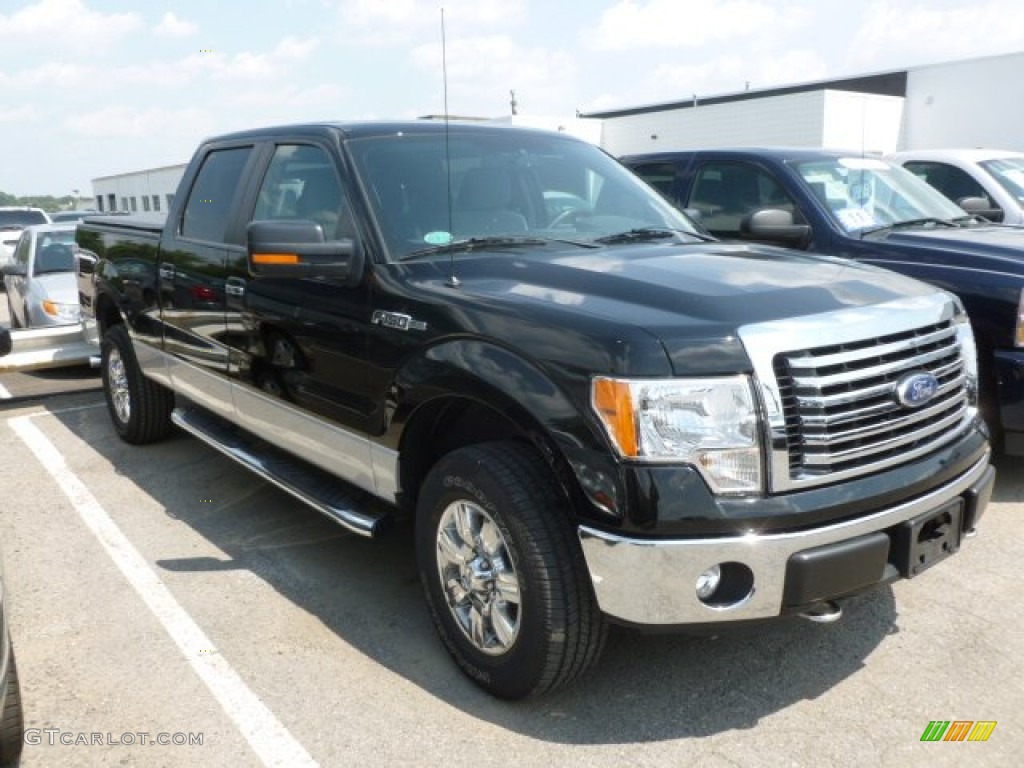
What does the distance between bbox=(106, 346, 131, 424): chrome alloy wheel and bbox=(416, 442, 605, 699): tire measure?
12.4 feet

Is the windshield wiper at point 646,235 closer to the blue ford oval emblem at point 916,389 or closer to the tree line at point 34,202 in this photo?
the blue ford oval emblem at point 916,389

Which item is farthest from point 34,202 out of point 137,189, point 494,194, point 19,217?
point 494,194

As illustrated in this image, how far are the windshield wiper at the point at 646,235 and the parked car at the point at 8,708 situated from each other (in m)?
2.49

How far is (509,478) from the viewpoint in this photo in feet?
9.21

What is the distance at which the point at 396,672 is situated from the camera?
3281 mm

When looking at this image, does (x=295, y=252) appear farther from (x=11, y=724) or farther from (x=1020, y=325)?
(x=1020, y=325)

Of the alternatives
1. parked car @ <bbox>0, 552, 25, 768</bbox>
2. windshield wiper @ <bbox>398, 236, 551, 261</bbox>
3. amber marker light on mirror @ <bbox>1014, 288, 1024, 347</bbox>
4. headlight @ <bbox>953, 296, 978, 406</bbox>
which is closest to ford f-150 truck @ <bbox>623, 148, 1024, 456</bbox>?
amber marker light on mirror @ <bbox>1014, 288, 1024, 347</bbox>

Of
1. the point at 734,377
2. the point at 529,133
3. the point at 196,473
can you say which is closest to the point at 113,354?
the point at 196,473

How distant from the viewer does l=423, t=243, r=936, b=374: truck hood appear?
259 centimetres

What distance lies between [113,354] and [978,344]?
5.42 metres

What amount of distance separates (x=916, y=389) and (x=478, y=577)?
152cm

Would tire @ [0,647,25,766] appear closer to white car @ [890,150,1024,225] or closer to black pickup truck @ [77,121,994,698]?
black pickup truck @ [77,121,994,698]

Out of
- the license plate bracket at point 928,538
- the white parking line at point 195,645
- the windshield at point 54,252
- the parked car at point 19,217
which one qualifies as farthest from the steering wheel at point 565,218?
the parked car at point 19,217

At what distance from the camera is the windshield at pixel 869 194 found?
5754mm
